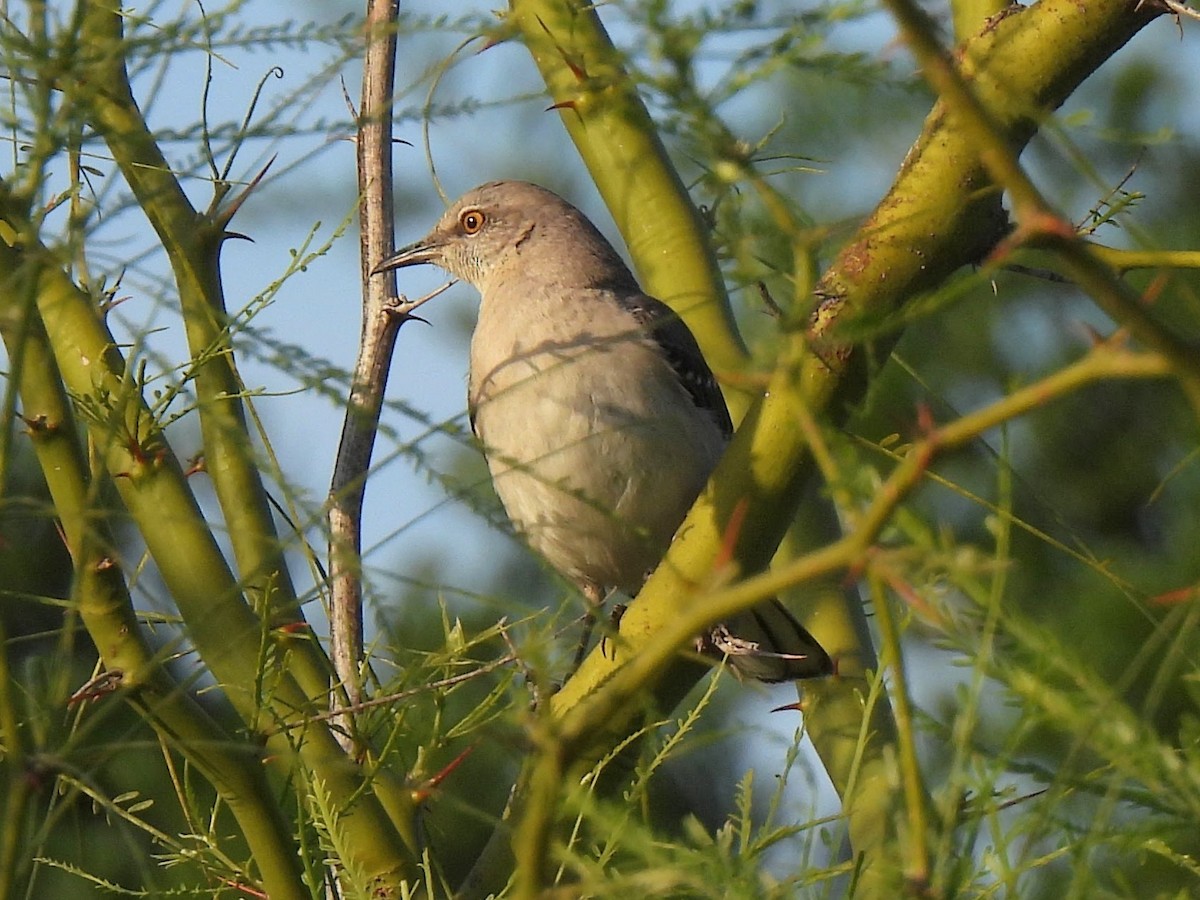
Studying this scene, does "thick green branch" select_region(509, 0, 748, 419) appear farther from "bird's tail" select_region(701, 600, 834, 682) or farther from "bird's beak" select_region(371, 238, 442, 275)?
"bird's beak" select_region(371, 238, 442, 275)

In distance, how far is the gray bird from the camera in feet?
15.8

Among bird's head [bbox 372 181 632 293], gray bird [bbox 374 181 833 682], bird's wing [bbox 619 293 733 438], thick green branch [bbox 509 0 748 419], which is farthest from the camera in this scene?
bird's head [bbox 372 181 632 293]

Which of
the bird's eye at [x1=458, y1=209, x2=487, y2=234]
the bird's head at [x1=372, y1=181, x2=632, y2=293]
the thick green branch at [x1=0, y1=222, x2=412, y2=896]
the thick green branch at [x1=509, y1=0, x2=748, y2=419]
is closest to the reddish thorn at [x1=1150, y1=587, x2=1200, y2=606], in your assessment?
the thick green branch at [x1=0, y1=222, x2=412, y2=896]

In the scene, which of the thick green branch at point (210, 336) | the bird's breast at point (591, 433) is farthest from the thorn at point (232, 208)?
the bird's breast at point (591, 433)

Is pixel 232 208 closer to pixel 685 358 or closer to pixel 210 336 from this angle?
pixel 210 336

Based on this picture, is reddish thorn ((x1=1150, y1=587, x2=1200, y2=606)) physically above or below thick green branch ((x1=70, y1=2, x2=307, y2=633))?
below

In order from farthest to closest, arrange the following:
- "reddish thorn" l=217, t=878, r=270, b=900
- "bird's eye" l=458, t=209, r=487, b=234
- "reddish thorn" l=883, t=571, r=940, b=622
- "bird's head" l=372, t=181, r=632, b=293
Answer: "bird's eye" l=458, t=209, r=487, b=234 < "bird's head" l=372, t=181, r=632, b=293 < "reddish thorn" l=217, t=878, r=270, b=900 < "reddish thorn" l=883, t=571, r=940, b=622

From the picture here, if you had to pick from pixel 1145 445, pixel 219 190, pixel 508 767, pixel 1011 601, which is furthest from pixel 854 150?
pixel 1011 601

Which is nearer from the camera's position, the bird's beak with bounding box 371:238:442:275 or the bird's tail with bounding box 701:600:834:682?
the bird's tail with bounding box 701:600:834:682

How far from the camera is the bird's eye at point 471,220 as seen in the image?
20.3ft

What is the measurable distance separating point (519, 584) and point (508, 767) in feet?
6.68

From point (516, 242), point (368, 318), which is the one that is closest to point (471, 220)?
point (516, 242)

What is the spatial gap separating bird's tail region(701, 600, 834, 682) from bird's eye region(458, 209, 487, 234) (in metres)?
1.94

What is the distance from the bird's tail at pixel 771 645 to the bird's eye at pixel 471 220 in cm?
194
